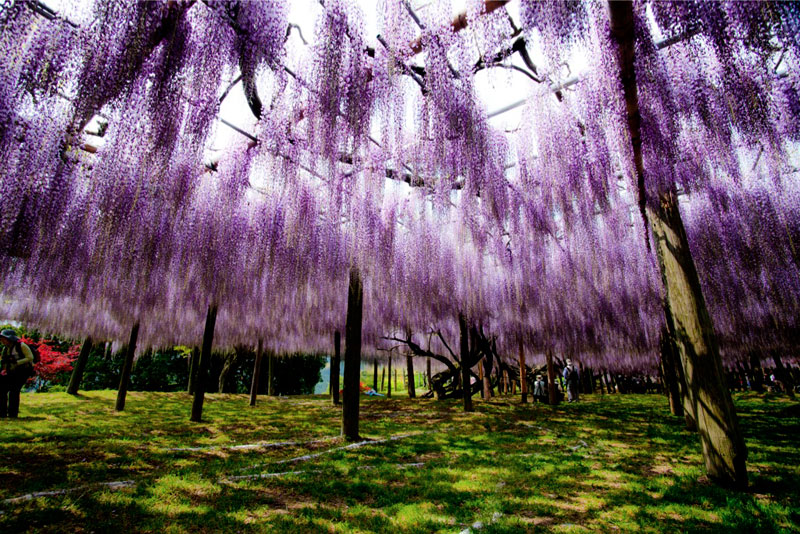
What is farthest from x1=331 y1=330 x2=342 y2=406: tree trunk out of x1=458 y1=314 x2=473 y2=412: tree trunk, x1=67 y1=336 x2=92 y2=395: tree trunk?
x1=67 y1=336 x2=92 y2=395: tree trunk

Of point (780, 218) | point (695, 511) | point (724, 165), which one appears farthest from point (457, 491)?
point (780, 218)

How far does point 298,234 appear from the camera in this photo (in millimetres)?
8016

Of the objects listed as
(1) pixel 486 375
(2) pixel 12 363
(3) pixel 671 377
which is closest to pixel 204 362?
(2) pixel 12 363

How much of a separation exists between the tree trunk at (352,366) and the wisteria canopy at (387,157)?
3.26 feet

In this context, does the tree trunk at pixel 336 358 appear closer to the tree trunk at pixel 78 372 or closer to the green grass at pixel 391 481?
the green grass at pixel 391 481

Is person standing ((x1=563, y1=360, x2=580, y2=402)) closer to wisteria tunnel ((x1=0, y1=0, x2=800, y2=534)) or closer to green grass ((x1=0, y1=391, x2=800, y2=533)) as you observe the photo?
wisteria tunnel ((x1=0, y1=0, x2=800, y2=534))

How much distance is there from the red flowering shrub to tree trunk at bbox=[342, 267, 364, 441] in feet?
63.2

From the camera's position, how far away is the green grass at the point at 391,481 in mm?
3320

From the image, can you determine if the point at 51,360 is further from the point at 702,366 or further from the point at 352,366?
the point at 702,366

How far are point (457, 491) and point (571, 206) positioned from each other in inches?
220

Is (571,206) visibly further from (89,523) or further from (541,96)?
(89,523)

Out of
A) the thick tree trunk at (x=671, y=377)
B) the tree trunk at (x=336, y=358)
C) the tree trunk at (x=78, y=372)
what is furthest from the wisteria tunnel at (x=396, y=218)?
the tree trunk at (x=78, y=372)

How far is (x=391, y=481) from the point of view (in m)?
4.72

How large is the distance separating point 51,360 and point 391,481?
23062 mm
